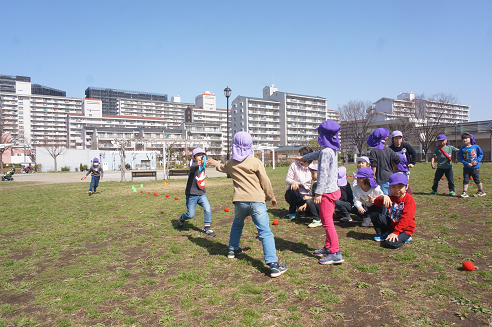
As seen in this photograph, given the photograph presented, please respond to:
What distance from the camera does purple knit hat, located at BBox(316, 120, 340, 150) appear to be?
4.16 metres

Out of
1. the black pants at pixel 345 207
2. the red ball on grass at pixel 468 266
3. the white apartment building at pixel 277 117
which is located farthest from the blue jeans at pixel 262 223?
the white apartment building at pixel 277 117

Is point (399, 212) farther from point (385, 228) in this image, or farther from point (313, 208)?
point (313, 208)

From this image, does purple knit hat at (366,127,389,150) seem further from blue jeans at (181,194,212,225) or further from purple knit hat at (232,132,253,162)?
blue jeans at (181,194,212,225)

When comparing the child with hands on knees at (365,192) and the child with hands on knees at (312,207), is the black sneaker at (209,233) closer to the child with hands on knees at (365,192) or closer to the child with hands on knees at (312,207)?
the child with hands on knees at (312,207)

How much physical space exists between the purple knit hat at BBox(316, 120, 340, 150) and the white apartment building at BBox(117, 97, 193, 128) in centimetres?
11281

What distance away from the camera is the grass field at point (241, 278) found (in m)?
2.91

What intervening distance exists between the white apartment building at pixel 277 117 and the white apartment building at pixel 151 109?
1372 inches

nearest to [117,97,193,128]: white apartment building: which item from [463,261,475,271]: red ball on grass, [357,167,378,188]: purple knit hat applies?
[357,167,378,188]: purple knit hat

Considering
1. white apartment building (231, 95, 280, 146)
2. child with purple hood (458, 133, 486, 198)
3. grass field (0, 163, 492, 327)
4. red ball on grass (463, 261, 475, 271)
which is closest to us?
grass field (0, 163, 492, 327)

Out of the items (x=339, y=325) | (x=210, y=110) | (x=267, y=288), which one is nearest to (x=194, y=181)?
(x=267, y=288)

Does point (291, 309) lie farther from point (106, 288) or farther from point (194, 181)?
point (194, 181)

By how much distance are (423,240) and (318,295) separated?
2689mm

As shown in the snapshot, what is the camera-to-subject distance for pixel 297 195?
21.8 ft

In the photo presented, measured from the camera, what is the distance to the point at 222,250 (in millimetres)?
4926
